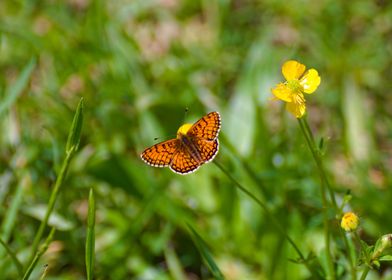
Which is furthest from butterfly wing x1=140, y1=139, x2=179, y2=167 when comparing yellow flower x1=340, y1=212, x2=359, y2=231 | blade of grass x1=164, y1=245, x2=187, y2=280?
blade of grass x1=164, y1=245, x2=187, y2=280

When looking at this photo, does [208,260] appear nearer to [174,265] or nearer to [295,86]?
[295,86]

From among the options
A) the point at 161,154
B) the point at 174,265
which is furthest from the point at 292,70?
the point at 174,265

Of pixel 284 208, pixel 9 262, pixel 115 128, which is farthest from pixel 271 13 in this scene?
pixel 9 262

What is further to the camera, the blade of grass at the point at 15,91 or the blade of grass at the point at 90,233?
the blade of grass at the point at 15,91

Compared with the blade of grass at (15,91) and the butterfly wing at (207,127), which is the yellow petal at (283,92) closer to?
the butterfly wing at (207,127)

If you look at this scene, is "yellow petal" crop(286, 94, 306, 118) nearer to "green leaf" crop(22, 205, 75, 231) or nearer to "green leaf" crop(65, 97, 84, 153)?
"green leaf" crop(65, 97, 84, 153)

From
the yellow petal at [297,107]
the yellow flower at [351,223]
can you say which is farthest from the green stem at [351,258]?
the yellow petal at [297,107]

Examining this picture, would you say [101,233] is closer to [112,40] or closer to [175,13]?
[112,40]
